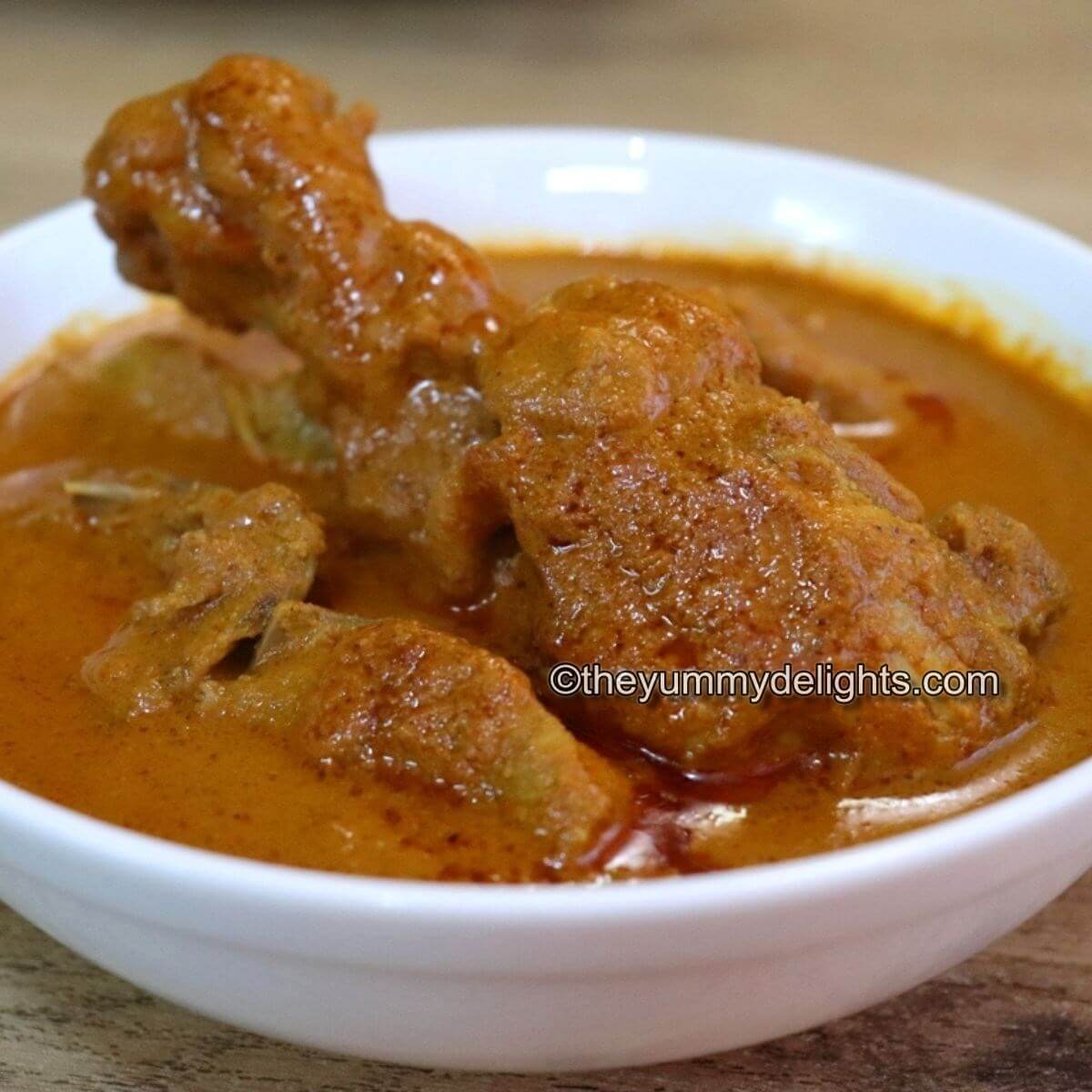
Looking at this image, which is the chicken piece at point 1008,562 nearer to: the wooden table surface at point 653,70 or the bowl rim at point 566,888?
the bowl rim at point 566,888

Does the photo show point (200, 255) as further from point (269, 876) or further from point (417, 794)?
point (269, 876)

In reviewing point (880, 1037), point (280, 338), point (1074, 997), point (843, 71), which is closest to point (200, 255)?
point (280, 338)

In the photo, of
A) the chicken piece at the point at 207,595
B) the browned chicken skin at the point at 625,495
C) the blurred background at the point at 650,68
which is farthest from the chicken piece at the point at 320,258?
the blurred background at the point at 650,68

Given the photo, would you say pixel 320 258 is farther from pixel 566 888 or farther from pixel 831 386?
pixel 566 888

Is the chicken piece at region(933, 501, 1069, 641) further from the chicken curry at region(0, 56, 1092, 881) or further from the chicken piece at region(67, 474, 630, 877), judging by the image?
the chicken piece at region(67, 474, 630, 877)

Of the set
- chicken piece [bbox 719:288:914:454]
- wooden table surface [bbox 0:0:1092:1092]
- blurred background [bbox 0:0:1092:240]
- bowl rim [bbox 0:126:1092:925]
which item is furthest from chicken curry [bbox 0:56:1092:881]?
blurred background [bbox 0:0:1092:240]

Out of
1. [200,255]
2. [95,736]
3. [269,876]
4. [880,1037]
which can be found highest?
[200,255]
